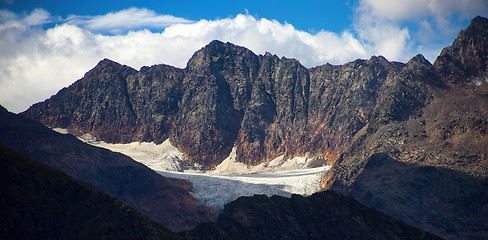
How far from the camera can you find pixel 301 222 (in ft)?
317

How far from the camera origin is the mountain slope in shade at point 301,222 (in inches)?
3573

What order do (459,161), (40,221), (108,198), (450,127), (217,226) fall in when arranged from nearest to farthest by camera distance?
(40,221) < (108,198) < (217,226) < (459,161) < (450,127)

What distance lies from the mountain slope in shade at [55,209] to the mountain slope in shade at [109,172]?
93.3 metres

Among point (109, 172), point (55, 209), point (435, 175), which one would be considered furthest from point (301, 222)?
point (109, 172)

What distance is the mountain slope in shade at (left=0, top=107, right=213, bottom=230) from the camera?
564 ft

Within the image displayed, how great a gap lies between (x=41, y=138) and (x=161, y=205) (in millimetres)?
48718

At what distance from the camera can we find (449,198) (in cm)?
16325

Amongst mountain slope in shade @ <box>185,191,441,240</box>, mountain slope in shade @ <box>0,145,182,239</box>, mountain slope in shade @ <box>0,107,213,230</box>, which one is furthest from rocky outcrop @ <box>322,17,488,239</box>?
mountain slope in shade @ <box>0,145,182,239</box>

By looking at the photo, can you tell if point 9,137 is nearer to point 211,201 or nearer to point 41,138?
point 41,138

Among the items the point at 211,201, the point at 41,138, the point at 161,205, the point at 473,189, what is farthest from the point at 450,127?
the point at 41,138

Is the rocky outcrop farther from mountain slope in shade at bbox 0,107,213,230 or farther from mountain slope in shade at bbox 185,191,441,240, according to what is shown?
mountain slope in shade at bbox 0,107,213,230

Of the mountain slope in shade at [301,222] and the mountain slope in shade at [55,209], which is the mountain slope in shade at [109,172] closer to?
the mountain slope in shade at [301,222]

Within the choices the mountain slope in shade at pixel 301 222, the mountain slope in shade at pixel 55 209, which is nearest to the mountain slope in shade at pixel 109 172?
the mountain slope in shade at pixel 301 222

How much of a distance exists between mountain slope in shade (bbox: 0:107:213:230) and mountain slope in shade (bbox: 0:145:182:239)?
93268mm
